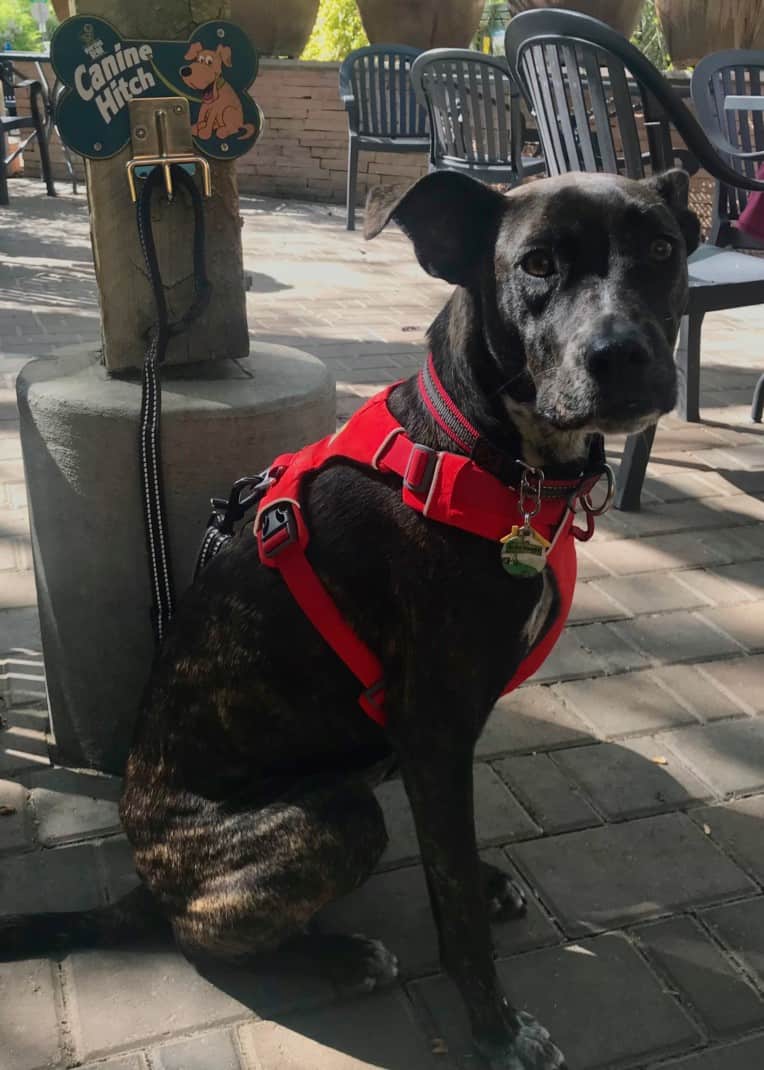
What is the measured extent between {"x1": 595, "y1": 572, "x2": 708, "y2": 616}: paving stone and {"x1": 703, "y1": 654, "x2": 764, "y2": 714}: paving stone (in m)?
0.36

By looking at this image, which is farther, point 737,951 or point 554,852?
point 554,852

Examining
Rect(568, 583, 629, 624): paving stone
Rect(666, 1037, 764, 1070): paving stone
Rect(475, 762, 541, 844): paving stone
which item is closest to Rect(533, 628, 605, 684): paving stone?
Rect(568, 583, 629, 624): paving stone

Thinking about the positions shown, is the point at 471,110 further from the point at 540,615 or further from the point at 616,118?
the point at 540,615

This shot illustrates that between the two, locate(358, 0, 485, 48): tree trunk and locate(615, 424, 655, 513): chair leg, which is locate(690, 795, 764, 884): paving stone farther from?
locate(358, 0, 485, 48): tree trunk

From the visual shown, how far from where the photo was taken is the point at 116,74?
7.53ft

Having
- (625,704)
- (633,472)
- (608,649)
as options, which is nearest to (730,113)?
(633,472)

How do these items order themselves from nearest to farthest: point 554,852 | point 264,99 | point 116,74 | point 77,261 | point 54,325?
point 116,74 → point 554,852 → point 54,325 → point 77,261 → point 264,99

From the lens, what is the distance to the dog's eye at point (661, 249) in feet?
6.53

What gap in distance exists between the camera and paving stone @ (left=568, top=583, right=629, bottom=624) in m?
3.55

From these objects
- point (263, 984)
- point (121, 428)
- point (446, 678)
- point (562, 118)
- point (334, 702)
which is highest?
point (562, 118)

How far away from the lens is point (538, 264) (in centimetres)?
196

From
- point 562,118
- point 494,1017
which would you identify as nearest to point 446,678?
point 494,1017

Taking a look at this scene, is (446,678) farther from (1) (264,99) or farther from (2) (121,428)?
(1) (264,99)

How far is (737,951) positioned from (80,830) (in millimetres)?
1551
